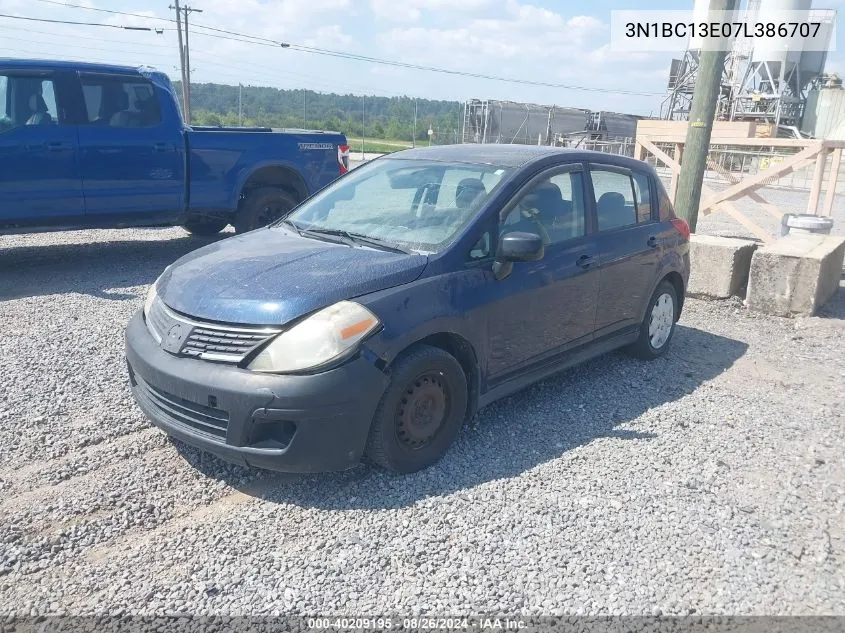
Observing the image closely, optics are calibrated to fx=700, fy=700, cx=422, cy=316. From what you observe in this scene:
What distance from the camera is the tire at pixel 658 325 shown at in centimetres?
566

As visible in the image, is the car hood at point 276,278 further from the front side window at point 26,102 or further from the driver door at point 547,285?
the front side window at point 26,102

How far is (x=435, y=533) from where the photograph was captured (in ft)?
10.6

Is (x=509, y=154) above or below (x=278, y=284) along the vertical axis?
above

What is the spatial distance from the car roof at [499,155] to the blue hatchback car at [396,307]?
0.02 metres

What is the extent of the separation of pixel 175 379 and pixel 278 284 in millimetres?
685

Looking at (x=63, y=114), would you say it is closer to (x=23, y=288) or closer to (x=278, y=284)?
(x=23, y=288)

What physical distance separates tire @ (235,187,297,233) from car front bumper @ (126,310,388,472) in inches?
233

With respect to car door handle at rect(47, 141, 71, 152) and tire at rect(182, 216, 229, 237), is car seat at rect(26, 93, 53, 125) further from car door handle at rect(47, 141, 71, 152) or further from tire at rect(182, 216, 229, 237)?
tire at rect(182, 216, 229, 237)

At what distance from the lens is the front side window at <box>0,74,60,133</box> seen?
7273 mm

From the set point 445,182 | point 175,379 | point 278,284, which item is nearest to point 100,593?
point 175,379

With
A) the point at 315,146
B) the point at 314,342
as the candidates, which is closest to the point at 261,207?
the point at 315,146

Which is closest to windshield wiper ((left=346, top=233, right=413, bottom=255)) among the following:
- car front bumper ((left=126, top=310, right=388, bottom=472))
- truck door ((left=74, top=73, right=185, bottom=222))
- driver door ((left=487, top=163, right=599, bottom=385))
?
driver door ((left=487, top=163, right=599, bottom=385))

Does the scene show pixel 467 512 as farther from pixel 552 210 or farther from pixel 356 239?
pixel 552 210

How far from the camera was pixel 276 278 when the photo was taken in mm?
3660
